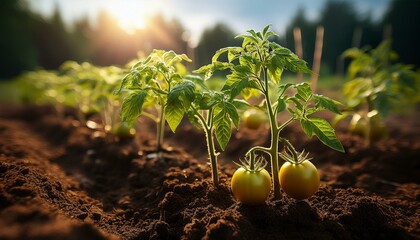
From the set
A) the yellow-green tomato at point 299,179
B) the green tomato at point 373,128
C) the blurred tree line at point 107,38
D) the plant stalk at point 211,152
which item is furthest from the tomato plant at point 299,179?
the blurred tree line at point 107,38

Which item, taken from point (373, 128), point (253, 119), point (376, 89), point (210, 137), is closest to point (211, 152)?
point (210, 137)

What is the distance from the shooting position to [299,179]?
7.51ft

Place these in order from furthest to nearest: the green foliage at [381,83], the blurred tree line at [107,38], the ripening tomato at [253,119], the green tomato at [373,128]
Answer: the blurred tree line at [107,38] → the ripening tomato at [253,119] → the green tomato at [373,128] → the green foliage at [381,83]

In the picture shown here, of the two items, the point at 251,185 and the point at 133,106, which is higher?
the point at 133,106

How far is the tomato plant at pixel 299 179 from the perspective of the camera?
2.29 meters

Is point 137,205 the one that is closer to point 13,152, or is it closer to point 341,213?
point 341,213

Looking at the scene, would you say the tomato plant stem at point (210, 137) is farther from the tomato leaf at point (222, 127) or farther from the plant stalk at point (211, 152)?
the tomato leaf at point (222, 127)

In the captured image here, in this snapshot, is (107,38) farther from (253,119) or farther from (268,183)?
(268,183)

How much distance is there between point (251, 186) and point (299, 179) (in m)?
0.34

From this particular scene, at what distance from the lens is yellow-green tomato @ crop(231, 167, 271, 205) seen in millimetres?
2252

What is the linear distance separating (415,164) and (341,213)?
2.03 metres

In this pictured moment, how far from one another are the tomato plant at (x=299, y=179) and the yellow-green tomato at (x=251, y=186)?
140mm

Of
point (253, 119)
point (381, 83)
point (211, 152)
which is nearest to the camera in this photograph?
point (211, 152)

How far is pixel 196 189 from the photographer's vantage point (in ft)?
9.24
